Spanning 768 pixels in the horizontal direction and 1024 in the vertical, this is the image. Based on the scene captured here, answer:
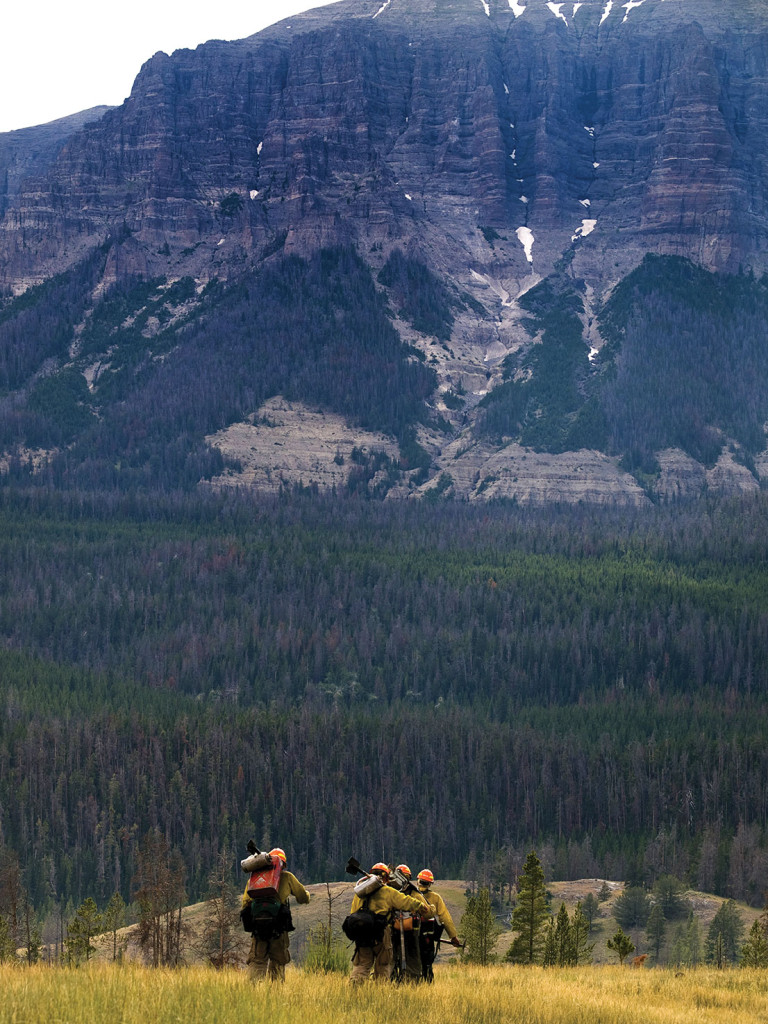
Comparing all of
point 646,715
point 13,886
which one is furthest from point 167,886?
point 646,715

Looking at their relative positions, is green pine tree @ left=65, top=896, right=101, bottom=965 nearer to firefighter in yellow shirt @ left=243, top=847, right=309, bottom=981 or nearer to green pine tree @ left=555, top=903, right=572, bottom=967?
green pine tree @ left=555, top=903, right=572, bottom=967

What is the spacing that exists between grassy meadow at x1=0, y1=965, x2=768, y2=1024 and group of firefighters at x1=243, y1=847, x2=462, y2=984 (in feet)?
2.09

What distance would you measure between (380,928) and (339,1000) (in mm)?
2521

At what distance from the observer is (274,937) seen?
1609 inches

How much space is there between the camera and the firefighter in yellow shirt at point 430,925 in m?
41.7

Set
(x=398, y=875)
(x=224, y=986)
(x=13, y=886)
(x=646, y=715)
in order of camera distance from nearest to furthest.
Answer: (x=224, y=986) → (x=398, y=875) → (x=13, y=886) → (x=646, y=715)

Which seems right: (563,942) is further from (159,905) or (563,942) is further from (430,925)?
(159,905)

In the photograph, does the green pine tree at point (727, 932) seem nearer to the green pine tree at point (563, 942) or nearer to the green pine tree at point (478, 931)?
the green pine tree at point (478, 931)

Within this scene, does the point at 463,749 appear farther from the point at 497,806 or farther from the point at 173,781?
the point at 173,781

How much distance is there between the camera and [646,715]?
19312 centimetres

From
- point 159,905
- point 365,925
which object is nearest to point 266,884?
point 365,925

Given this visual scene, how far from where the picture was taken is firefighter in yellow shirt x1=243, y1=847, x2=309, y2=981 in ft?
132

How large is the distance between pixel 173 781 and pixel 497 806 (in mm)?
30894

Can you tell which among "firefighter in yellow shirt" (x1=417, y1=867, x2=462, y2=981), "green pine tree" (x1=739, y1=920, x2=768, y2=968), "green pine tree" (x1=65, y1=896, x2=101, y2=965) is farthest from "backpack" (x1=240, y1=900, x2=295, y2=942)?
"green pine tree" (x1=739, y1=920, x2=768, y2=968)
